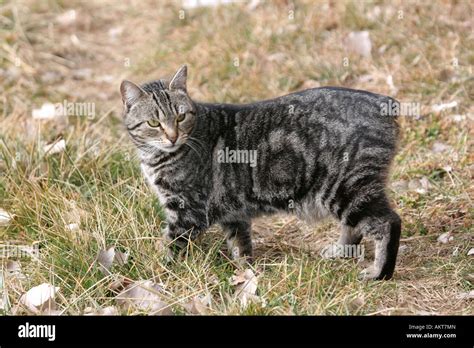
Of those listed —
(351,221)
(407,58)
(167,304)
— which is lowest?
(167,304)

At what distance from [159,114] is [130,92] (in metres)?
0.25

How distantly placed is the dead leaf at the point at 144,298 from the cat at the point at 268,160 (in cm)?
51

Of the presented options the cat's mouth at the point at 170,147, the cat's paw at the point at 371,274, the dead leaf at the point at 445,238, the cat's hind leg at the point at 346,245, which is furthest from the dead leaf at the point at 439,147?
the cat's mouth at the point at 170,147

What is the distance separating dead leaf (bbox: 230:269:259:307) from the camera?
378 cm

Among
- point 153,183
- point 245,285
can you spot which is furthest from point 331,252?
point 153,183

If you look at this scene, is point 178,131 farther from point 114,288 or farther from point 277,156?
point 114,288

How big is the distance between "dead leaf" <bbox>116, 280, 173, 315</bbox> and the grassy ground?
7 cm

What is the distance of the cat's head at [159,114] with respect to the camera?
4.48 meters

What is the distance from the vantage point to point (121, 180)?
500cm

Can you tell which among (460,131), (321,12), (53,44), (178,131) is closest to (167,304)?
(178,131)

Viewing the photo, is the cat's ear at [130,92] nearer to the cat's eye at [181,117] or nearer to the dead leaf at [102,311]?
the cat's eye at [181,117]

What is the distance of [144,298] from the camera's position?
153 inches

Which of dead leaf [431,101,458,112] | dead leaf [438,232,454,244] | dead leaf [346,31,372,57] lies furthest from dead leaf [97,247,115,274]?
dead leaf [346,31,372,57]

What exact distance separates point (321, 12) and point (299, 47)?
21.5 inches
